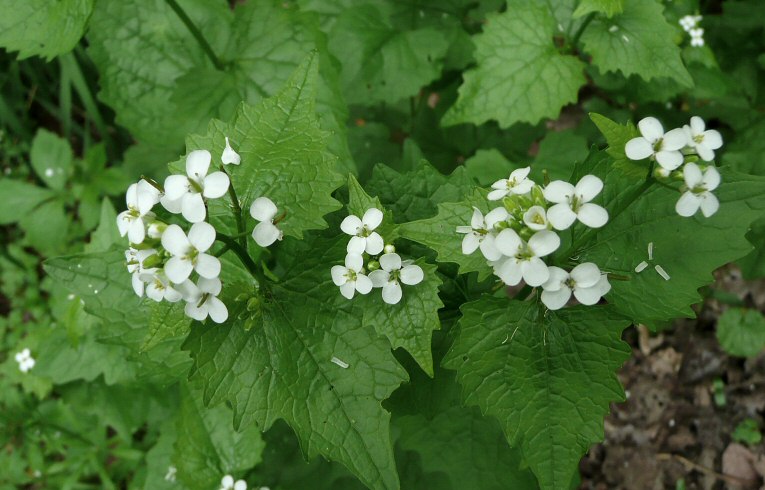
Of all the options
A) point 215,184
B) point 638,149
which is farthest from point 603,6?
point 215,184

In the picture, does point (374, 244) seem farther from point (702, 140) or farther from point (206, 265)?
point (702, 140)

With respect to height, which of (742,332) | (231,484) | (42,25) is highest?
(42,25)

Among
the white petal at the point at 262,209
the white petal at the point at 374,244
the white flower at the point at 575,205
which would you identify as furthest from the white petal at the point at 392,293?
the white flower at the point at 575,205

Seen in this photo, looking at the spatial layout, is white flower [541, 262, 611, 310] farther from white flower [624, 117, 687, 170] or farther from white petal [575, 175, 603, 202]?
white flower [624, 117, 687, 170]

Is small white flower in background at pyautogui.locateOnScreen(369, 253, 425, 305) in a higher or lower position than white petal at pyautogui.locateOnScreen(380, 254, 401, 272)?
lower

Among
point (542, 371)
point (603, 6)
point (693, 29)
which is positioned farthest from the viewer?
point (693, 29)

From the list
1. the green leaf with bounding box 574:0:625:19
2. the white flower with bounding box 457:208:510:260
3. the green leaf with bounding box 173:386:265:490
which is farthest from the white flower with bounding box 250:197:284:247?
the green leaf with bounding box 574:0:625:19

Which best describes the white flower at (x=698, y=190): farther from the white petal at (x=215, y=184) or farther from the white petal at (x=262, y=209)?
the white petal at (x=215, y=184)
